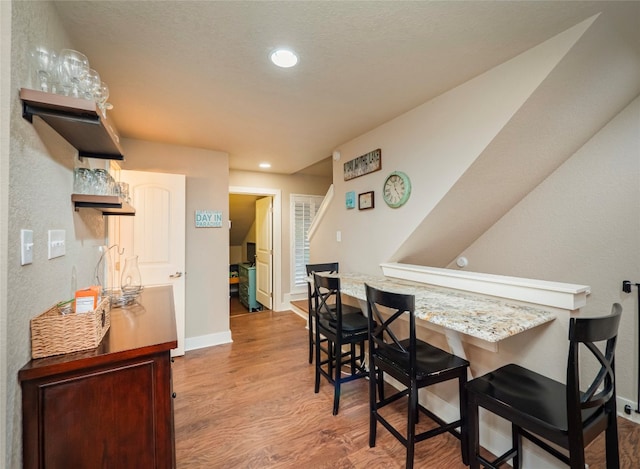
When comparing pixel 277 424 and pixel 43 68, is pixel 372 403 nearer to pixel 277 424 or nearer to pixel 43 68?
pixel 277 424

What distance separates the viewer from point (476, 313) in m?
1.50

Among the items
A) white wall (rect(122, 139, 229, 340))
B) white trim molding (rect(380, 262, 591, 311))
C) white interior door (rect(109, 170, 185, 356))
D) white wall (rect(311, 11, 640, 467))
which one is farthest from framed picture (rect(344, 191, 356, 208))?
white interior door (rect(109, 170, 185, 356))

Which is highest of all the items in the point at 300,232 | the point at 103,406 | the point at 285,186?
the point at 285,186

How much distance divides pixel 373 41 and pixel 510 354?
1957 millimetres

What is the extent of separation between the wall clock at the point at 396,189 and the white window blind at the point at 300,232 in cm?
249

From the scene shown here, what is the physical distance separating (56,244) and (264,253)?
3.83 meters

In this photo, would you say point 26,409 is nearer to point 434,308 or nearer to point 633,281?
point 434,308

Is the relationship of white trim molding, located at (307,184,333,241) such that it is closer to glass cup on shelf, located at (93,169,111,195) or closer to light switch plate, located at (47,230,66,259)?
glass cup on shelf, located at (93,169,111,195)

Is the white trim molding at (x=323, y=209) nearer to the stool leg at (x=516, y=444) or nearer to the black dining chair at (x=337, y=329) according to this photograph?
the black dining chair at (x=337, y=329)

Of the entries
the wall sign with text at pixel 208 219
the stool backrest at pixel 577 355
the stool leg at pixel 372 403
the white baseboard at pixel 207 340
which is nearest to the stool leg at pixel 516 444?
the stool backrest at pixel 577 355

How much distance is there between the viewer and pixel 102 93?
1.31m

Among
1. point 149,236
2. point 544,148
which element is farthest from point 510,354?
point 149,236

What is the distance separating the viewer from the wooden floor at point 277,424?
5.37 feet

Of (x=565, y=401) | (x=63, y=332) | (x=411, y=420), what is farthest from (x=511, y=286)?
(x=63, y=332)
